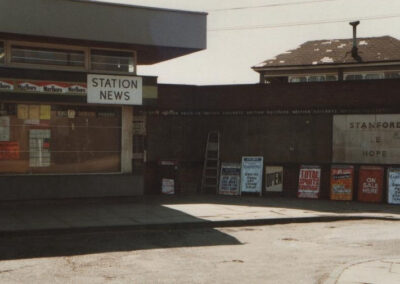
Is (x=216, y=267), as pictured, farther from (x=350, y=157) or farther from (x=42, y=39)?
(x=350, y=157)

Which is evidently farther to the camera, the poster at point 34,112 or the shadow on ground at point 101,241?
the poster at point 34,112

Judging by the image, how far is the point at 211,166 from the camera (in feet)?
63.9

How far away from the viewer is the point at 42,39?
14.9m

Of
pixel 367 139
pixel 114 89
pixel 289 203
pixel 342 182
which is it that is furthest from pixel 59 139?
pixel 367 139

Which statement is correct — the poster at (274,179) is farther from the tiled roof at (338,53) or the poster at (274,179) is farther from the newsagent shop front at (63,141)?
the tiled roof at (338,53)

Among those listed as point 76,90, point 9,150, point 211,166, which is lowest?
point 211,166

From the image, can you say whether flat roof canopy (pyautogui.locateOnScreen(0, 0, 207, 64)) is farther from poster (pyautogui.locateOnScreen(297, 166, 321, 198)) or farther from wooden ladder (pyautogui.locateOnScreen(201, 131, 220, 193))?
poster (pyautogui.locateOnScreen(297, 166, 321, 198))

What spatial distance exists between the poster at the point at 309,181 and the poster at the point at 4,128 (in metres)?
9.01

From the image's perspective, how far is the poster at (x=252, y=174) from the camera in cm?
1875

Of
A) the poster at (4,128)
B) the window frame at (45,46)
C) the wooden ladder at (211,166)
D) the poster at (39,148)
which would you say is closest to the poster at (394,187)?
the wooden ladder at (211,166)

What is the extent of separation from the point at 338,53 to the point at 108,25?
21270 mm

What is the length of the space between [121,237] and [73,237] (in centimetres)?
95

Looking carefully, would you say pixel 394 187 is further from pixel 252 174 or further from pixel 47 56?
pixel 47 56

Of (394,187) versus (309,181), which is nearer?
(394,187)
